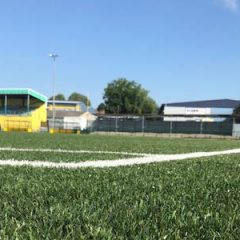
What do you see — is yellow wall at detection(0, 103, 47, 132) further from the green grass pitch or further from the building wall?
the green grass pitch

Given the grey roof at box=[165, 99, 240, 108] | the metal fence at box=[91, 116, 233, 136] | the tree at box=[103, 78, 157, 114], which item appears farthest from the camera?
the tree at box=[103, 78, 157, 114]

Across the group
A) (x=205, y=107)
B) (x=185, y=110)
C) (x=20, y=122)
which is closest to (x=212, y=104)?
(x=205, y=107)

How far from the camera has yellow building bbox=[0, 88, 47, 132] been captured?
69.7 metres

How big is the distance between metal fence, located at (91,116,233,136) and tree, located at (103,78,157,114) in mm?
52532

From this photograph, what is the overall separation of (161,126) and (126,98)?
2439 inches

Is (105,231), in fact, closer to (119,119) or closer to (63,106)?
(119,119)

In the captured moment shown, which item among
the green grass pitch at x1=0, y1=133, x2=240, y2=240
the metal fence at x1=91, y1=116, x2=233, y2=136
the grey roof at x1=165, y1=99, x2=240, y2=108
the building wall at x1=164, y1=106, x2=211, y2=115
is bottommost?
the green grass pitch at x1=0, y1=133, x2=240, y2=240

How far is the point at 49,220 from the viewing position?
3738 mm

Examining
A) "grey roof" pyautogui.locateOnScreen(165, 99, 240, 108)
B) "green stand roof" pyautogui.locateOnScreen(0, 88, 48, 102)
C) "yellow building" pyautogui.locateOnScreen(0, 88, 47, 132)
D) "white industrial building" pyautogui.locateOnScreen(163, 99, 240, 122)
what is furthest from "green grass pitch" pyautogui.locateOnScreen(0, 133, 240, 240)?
"grey roof" pyautogui.locateOnScreen(165, 99, 240, 108)

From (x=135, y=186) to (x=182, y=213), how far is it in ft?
5.47

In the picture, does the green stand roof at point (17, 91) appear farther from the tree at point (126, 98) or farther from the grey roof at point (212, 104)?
the tree at point (126, 98)

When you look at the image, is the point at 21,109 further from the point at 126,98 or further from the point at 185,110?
the point at 126,98

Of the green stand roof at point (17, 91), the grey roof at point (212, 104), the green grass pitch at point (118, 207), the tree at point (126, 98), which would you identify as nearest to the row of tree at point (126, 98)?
the tree at point (126, 98)

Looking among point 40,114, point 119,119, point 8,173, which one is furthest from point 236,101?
point 8,173
